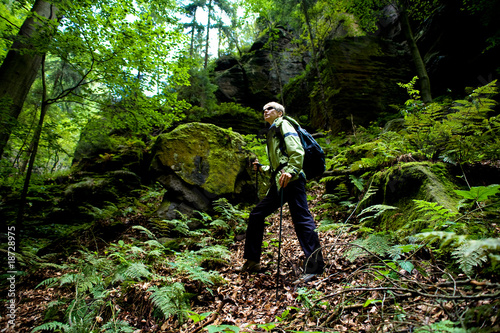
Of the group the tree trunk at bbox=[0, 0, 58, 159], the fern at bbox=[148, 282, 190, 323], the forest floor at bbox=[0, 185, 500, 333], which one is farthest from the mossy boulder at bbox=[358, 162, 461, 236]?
the tree trunk at bbox=[0, 0, 58, 159]

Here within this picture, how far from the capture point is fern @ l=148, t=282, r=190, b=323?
2.11m

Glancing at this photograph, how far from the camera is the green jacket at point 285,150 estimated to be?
2756 millimetres

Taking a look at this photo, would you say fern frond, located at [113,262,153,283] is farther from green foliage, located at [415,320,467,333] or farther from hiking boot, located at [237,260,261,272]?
green foliage, located at [415,320,467,333]

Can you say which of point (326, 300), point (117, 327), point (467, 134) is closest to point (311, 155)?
point (326, 300)

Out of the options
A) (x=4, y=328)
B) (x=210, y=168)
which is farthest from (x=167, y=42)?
(x=4, y=328)

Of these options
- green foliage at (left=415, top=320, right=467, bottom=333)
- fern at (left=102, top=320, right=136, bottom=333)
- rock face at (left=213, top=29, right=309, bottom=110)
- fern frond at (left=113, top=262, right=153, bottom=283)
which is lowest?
fern at (left=102, top=320, right=136, bottom=333)

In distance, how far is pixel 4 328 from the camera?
8.49ft

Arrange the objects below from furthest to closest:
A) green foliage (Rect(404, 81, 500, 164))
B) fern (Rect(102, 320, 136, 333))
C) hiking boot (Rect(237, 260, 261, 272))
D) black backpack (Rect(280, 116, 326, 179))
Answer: hiking boot (Rect(237, 260, 261, 272)) → black backpack (Rect(280, 116, 326, 179)) → green foliage (Rect(404, 81, 500, 164)) → fern (Rect(102, 320, 136, 333))

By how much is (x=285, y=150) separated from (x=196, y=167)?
370 centimetres

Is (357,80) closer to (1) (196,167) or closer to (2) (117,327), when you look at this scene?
(1) (196,167)

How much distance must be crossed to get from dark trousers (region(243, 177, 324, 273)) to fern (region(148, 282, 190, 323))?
110 centimetres

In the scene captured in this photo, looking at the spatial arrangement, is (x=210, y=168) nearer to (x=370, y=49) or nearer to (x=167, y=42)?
(x=167, y=42)

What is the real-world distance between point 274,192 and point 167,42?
214 inches

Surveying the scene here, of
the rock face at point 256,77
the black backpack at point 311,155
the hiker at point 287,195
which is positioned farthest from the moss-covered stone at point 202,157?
the rock face at point 256,77
